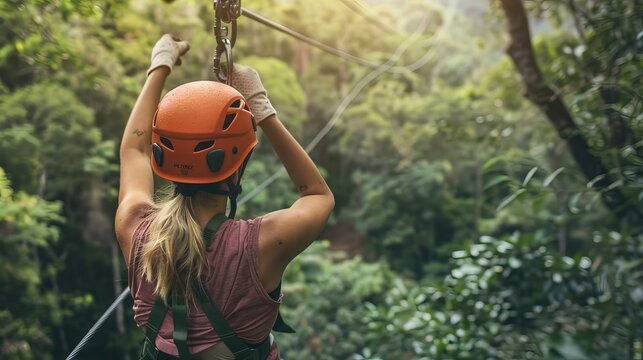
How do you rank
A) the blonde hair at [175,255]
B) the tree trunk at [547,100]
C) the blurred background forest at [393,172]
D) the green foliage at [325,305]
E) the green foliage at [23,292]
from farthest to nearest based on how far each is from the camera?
the green foliage at [325,305] → the green foliage at [23,292] → the tree trunk at [547,100] → the blurred background forest at [393,172] → the blonde hair at [175,255]

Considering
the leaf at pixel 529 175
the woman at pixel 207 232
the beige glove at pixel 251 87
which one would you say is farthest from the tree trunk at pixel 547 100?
the woman at pixel 207 232

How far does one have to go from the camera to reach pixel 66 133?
26.9ft

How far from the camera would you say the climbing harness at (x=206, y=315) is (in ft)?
3.61

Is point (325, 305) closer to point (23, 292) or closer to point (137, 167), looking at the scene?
point (23, 292)

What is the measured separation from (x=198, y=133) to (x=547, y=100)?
2368 millimetres

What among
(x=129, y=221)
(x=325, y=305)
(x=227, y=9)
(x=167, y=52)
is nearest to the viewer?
(x=129, y=221)

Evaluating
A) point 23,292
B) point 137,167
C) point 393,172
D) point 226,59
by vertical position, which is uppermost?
point 226,59

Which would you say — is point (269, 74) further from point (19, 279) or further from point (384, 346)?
point (384, 346)

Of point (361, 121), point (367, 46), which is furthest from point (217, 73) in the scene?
point (367, 46)

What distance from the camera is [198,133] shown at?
1.14 m

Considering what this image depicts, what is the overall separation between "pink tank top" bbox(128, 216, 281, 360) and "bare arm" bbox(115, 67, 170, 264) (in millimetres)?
129

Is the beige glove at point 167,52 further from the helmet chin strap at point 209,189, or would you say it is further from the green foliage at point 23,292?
the green foliage at point 23,292

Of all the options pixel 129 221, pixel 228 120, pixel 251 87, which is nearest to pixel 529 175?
pixel 251 87

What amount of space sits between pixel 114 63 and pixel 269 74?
476 centimetres
